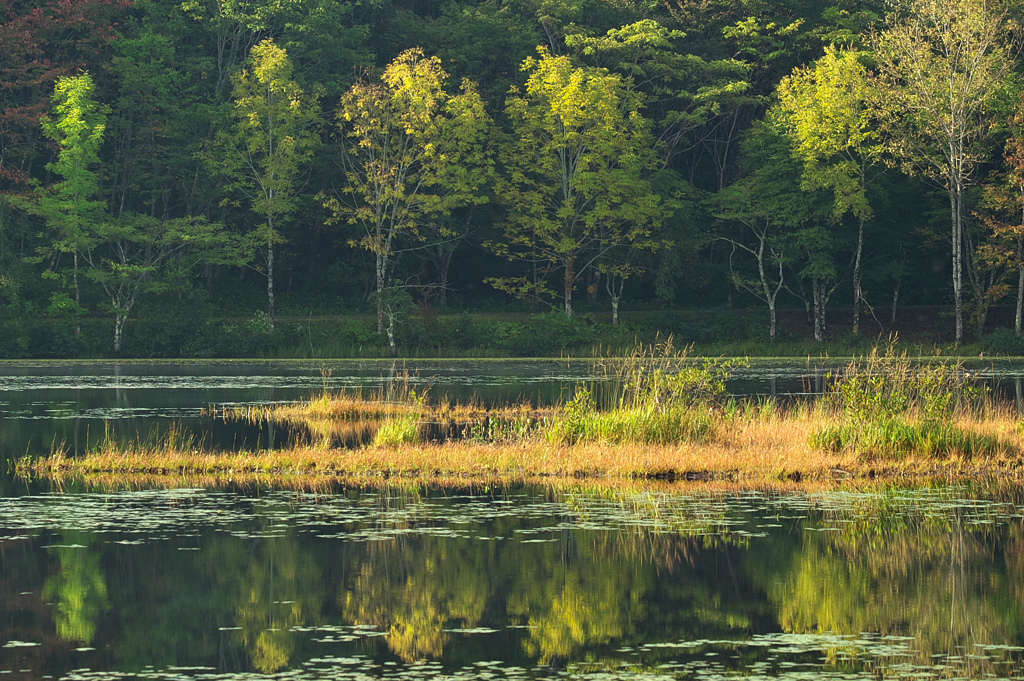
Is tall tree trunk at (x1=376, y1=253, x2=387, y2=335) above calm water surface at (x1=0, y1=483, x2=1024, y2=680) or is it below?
above

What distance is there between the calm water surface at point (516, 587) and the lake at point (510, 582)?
39 mm

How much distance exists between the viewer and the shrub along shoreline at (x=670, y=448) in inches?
864

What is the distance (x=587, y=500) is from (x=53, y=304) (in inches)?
1928

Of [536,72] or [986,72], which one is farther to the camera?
[536,72]

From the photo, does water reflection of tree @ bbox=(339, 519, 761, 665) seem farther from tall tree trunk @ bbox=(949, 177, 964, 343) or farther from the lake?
tall tree trunk @ bbox=(949, 177, 964, 343)

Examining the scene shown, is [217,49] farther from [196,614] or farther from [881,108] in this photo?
[196,614]

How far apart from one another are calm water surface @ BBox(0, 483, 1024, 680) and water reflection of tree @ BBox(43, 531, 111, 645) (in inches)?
1.5

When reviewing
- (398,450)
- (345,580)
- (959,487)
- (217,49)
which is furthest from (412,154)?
(345,580)

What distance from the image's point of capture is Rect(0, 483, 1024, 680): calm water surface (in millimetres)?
10641

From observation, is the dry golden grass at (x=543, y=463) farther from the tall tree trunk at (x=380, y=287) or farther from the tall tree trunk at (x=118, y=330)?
the tall tree trunk at (x=118, y=330)

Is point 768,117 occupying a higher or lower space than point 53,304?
higher

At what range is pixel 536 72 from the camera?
67.7 meters

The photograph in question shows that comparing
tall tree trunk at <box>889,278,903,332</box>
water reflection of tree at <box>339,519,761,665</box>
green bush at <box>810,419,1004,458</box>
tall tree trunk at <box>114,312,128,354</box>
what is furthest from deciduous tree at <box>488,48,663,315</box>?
water reflection of tree at <box>339,519,761,665</box>

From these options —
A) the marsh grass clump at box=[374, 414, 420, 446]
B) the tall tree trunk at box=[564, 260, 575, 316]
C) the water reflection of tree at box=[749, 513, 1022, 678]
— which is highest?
the tall tree trunk at box=[564, 260, 575, 316]
